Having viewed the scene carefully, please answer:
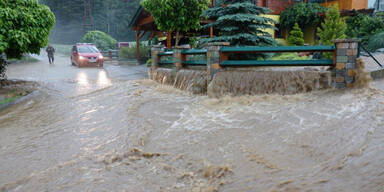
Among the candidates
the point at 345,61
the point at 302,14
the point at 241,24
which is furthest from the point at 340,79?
the point at 302,14

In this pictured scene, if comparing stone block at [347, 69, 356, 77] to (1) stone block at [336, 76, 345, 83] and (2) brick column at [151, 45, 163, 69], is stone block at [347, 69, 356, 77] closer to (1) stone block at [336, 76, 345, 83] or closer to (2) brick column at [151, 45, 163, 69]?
(1) stone block at [336, 76, 345, 83]

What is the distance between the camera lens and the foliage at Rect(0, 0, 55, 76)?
859 cm

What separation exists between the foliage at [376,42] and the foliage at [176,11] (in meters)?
9.55

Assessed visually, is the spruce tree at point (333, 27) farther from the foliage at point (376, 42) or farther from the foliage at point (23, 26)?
the foliage at point (23, 26)

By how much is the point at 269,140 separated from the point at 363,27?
16457mm

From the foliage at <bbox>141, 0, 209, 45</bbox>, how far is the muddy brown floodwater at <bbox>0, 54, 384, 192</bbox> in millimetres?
7691

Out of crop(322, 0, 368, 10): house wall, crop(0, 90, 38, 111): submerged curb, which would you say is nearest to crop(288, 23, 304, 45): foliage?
crop(322, 0, 368, 10): house wall

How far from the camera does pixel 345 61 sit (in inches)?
263

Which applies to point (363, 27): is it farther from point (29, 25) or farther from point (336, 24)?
point (29, 25)

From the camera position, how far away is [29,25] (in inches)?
370

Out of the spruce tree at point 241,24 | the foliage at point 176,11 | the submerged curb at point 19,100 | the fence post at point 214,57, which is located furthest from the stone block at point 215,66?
the foliage at point 176,11

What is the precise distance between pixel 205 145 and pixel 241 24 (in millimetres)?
6821

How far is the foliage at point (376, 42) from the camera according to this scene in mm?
15712

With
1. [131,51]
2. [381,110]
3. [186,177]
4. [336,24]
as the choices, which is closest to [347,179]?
[186,177]
